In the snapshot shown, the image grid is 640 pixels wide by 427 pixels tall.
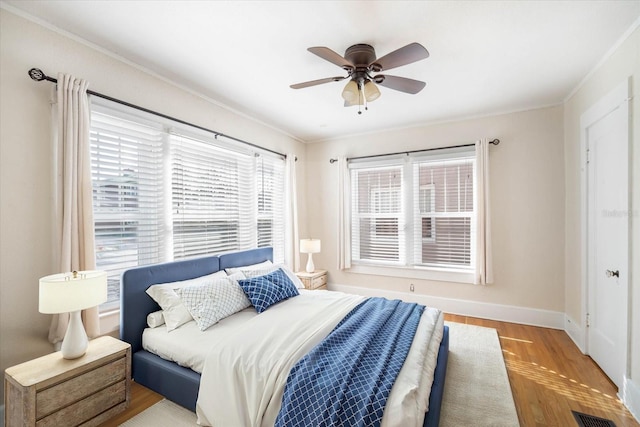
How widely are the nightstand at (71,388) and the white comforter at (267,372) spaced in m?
0.60

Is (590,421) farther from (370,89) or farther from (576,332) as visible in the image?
(370,89)

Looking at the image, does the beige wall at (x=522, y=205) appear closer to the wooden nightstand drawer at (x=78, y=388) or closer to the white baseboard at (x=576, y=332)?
the white baseboard at (x=576, y=332)

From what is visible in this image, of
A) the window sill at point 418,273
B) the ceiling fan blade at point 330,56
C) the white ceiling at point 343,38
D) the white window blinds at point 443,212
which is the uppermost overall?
the white ceiling at point 343,38

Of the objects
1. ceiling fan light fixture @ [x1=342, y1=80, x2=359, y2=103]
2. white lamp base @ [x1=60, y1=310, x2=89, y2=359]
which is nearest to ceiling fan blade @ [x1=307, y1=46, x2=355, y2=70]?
ceiling fan light fixture @ [x1=342, y1=80, x2=359, y2=103]

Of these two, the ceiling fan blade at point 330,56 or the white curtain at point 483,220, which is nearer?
the ceiling fan blade at point 330,56

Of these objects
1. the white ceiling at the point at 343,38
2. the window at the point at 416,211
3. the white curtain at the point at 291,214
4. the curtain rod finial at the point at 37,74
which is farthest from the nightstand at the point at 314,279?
the curtain rod finial at the point at 37,74

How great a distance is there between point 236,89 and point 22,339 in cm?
273

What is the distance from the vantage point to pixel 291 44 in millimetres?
2242

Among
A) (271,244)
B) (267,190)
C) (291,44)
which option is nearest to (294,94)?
(291,44)

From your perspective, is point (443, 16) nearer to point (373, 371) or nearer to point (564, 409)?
point (373, 371)

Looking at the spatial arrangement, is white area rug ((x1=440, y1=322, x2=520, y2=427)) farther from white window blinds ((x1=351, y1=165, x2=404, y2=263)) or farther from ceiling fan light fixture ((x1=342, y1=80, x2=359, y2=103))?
ceiling fan light fixture ((x1=342, y1=80, x2=359, y2=103))

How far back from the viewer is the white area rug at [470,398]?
1.89m

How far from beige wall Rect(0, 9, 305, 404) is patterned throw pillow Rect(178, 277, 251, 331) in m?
0.96

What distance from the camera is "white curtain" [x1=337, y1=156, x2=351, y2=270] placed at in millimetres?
4668
